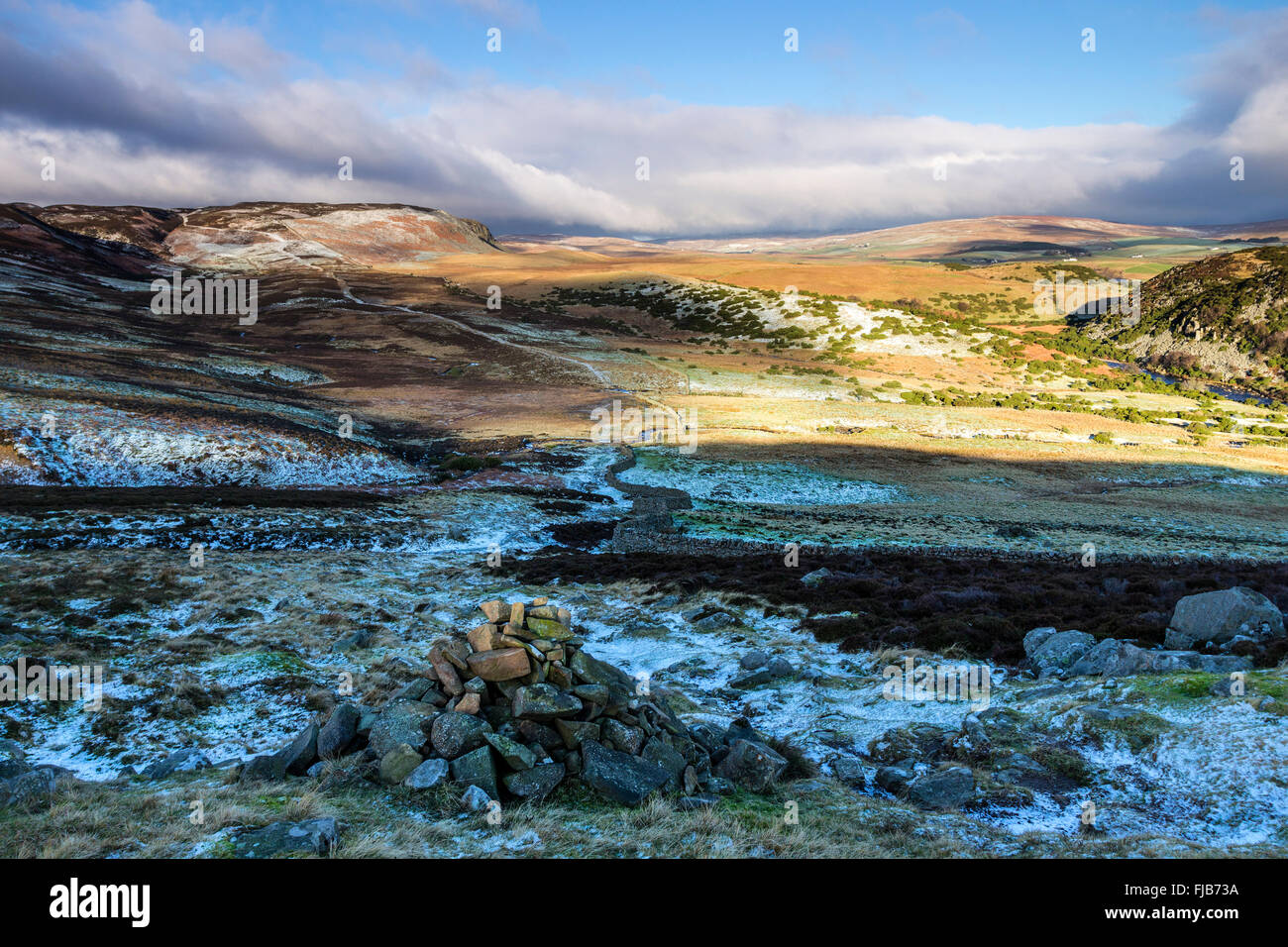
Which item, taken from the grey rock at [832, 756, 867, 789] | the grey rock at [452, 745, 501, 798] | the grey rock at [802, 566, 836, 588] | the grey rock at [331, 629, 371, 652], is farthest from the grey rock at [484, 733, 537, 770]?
the grey rock at [802, 566, 836, 588]

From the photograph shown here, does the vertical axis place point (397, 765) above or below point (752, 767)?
above

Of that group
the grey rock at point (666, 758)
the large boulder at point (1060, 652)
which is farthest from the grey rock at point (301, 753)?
the large boulder at point (1060, 652)

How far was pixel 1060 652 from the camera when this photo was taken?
15758 millimetres

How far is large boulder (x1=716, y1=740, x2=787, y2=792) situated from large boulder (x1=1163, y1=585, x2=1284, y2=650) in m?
10.5

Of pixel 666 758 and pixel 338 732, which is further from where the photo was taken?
pixel 338 732

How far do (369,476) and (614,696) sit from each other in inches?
1367

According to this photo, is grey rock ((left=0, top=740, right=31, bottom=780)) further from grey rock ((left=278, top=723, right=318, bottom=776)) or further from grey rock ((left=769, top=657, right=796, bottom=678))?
grey rock ((left=769, top=657, right=796, bottom=678))

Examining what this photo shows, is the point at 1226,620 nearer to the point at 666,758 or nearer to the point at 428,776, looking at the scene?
the point at 666,758

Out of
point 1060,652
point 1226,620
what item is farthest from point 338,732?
point 1226,620

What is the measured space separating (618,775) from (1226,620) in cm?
1393

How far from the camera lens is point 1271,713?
411 inches

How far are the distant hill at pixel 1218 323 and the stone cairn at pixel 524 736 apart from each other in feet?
370

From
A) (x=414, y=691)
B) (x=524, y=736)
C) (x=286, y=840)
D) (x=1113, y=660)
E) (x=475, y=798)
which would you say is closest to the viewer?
(x=286, y=840)
